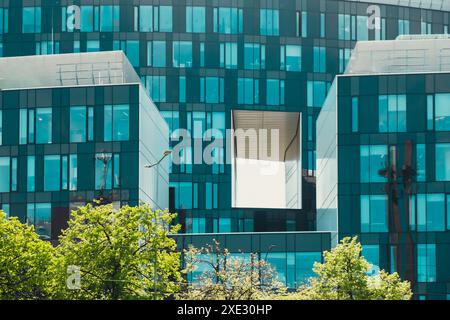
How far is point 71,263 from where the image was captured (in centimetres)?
5550

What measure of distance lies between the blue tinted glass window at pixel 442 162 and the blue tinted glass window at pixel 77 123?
2486cm

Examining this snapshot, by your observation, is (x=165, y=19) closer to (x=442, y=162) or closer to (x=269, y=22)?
(x=269, y=22)

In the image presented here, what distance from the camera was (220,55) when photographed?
119m

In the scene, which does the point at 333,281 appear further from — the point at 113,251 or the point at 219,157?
the point at 219,157

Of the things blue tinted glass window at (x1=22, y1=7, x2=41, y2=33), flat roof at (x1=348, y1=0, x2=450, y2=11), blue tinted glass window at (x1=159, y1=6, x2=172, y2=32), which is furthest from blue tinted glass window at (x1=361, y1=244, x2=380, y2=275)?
blue tinted glass window at (x1=22, y1=7, x2=41, y2=33)

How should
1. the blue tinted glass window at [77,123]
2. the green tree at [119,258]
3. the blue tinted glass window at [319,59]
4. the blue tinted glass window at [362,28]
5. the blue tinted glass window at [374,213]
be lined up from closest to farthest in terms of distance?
the green tree at [119,258], the blue tinted glass window at [374,213], the blue tinted glass window at [77,123], the blue tinted glass window at [319,59], the blue tinted glass window at [362,28]

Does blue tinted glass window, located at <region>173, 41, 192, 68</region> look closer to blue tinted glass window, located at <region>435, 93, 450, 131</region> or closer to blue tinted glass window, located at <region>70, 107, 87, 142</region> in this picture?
blue tinted glass window, located at <region>70, 107, 87, 142</region>

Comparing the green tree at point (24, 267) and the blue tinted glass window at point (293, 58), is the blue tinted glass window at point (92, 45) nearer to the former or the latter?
the blue tinted glass window at point (293, 58)

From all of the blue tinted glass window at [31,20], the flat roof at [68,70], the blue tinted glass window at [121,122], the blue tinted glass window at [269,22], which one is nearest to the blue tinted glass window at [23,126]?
the flat roof at [68,70]

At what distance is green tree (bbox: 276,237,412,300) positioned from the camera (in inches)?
2218

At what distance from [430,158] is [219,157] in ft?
→ 144

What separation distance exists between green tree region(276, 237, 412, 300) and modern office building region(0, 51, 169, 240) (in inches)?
847

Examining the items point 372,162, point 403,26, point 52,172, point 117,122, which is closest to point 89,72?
point 117,122

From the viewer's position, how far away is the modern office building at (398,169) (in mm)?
72875
